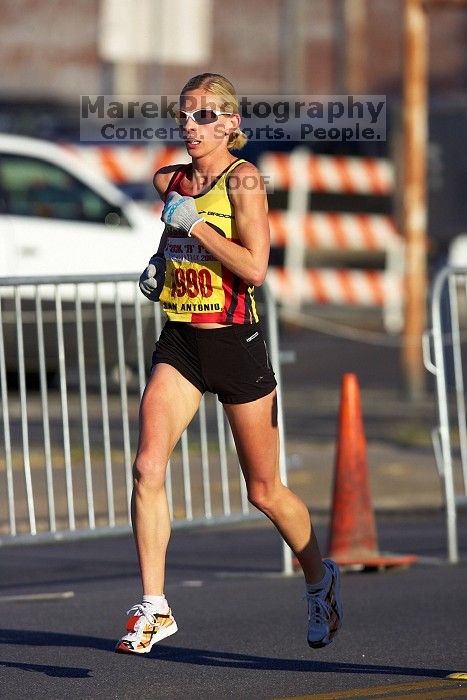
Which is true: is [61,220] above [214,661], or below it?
above

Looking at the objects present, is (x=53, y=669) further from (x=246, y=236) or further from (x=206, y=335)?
(x=246, y=236)

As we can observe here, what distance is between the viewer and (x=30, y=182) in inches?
596

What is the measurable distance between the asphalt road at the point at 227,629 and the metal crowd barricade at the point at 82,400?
268 mm

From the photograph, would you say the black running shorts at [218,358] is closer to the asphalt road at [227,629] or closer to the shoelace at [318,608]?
the shoelace at [318,608]

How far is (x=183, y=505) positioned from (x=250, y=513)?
1.55 metres

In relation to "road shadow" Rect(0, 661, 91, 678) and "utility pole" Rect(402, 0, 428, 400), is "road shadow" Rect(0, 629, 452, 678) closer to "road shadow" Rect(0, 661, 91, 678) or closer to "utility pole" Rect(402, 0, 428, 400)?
"road shadow" Rect(0, 661, 91, 678)

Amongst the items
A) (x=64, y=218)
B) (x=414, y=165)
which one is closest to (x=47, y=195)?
(x=64, y=218)

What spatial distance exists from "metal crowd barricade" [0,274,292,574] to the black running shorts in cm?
229

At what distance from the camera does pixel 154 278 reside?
606 cm

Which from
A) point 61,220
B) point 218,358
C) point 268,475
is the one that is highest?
point 61,220

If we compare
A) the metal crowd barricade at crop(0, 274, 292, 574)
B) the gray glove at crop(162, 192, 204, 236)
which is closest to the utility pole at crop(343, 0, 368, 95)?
the metal crowd barricade at crop(0, 274, 292, 574)

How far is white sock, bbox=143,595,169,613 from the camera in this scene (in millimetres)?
5887

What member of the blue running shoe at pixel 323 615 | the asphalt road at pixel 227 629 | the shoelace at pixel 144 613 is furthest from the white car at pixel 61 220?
the shoelace at pixel 144 613

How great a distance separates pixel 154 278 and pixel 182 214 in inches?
13.1
